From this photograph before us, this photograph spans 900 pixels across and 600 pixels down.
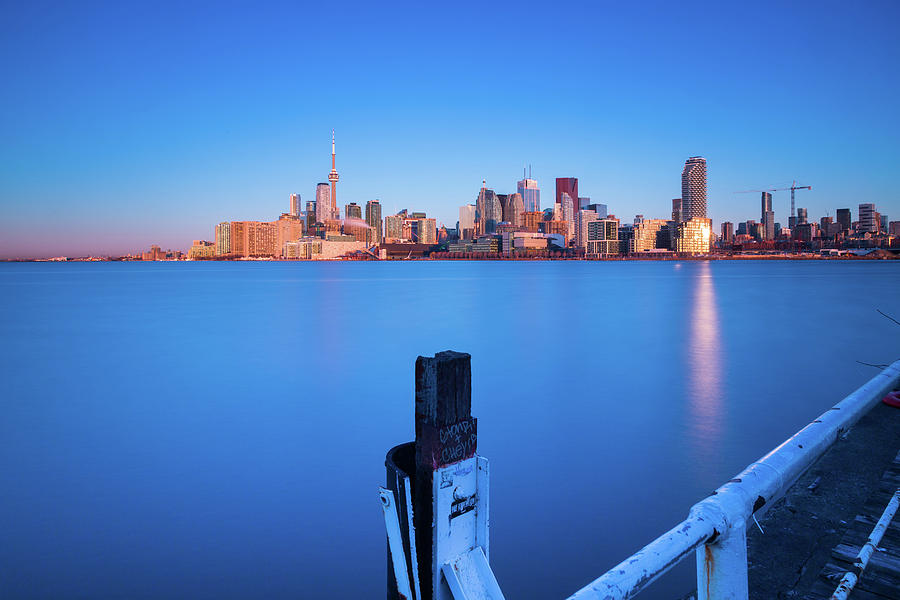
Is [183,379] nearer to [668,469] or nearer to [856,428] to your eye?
[668,469]

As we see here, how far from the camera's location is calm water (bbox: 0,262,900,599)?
5934mm

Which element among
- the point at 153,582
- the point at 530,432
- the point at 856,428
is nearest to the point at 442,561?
the point at 153,582

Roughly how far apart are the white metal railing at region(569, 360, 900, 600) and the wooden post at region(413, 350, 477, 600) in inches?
27.0

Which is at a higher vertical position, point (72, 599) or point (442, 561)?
point (442, 561)

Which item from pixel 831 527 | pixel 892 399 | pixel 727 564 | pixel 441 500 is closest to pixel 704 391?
pixel 892 399

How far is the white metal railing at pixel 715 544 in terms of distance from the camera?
204cm

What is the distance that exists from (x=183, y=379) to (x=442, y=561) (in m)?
14.3

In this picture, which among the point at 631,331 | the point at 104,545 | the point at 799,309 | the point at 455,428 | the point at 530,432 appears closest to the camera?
the point at 455,428

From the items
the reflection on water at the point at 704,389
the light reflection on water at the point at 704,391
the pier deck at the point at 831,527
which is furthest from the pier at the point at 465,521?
the reflection on water at the point at 704,389

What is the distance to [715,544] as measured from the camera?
249cm

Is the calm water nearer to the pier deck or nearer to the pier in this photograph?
the pier deck

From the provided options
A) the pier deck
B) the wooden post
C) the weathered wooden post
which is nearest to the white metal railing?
the weathered wooden post

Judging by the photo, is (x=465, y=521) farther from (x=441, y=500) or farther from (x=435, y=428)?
(x=435, y=428)

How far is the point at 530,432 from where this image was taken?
407 inches
